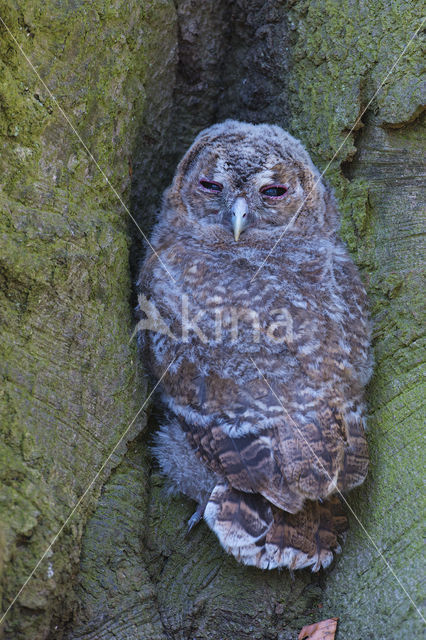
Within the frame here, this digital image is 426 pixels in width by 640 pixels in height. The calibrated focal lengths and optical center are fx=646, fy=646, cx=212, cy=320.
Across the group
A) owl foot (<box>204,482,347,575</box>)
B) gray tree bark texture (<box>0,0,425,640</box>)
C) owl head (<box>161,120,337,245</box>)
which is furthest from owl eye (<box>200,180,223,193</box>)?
owl foot (<box>204,482,347,575</box>)

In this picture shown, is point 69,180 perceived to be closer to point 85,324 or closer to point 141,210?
point 85,324

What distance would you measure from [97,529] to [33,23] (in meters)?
1.61

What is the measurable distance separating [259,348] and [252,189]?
720mm

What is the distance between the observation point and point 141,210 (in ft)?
9.21

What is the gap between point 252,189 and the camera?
2592 millimetres

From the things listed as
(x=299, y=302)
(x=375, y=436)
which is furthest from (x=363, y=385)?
(x=299, y=302)

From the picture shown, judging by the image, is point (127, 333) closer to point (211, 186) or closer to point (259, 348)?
point (259, 348)

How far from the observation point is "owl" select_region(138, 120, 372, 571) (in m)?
2.10

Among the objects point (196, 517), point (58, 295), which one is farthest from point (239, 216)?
point (196, 517)

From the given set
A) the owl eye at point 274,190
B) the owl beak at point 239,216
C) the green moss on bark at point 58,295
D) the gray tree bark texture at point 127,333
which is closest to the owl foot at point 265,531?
the gray tree bark texture at point 127,333

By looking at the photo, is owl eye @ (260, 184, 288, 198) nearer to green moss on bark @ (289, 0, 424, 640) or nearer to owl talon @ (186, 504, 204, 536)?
green moss on bark @ (289, 0, 424, 640)

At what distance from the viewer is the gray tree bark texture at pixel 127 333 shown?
1935 mm

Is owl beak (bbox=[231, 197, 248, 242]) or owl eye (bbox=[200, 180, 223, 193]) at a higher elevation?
owl eye (bbox=[200, 180, 223, 193])

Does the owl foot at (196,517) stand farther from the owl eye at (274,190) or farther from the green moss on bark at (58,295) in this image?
the owl eye at (274,190)
